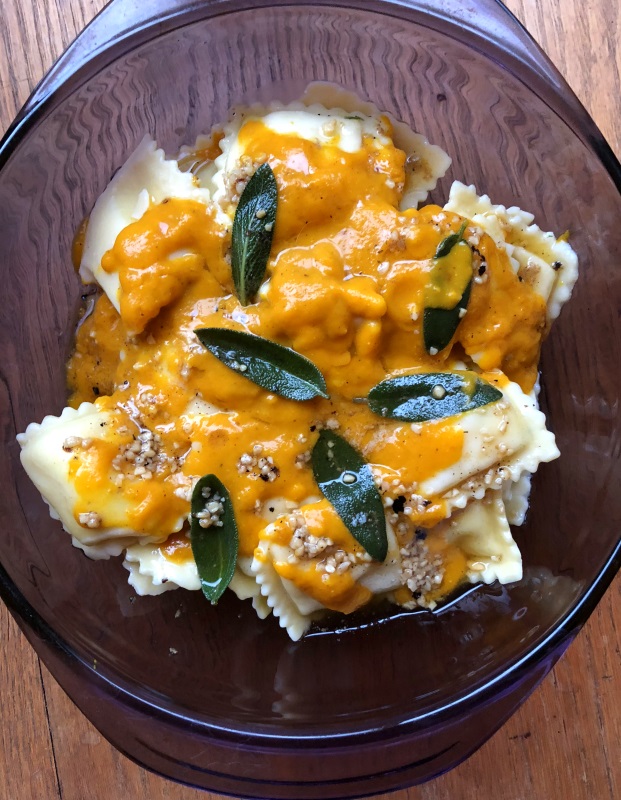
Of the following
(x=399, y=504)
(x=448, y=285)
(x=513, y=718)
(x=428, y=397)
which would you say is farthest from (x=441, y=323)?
(x=513, y=718)

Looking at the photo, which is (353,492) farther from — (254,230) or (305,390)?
(254,230)

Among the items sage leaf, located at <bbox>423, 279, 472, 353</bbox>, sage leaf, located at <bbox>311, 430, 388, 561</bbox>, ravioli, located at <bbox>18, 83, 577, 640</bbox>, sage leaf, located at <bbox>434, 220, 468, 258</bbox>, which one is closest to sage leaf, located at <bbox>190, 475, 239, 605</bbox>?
ravioli, located at <bbox>18, 83, 577, 640</bbox>

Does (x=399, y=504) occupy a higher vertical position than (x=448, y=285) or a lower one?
lower

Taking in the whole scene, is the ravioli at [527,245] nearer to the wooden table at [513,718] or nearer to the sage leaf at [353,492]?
the wooden table at [513,718]

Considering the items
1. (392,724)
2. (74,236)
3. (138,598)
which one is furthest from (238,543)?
(74,236)

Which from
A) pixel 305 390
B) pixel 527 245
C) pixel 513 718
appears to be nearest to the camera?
pixel 305 390

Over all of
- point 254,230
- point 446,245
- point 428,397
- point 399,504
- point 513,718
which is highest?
point 254,230
